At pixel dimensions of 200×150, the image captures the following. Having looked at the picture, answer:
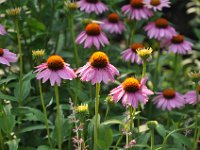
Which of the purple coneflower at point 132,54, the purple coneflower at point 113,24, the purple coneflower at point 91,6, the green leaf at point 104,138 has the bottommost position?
the green leaf at point 104,138

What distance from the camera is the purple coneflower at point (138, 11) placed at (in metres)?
2.46

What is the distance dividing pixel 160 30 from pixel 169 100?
39cm

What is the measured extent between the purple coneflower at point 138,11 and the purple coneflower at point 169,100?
408mm

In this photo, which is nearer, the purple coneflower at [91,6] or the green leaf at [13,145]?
the green leaf at [13,145]

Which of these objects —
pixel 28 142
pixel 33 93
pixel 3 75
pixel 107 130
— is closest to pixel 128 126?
pixel 107 130

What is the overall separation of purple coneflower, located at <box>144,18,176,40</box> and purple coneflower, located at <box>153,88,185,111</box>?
295 millimetres

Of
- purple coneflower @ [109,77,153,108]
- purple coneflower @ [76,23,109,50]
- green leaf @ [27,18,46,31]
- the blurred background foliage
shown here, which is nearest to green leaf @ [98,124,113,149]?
the blurred background foliage

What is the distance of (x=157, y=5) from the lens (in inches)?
98.6

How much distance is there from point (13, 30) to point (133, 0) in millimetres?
626

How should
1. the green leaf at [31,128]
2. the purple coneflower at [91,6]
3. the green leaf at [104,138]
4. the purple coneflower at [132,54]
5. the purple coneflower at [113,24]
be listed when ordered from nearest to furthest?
1. the green leaf at [104,138]
2. the green leaf at [31,128]
3. the purple coneflower at [132,54]
4. the purple coneflower at [91,6]
5. the purple coneflower at [113,24]

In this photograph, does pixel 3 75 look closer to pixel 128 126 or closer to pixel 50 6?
pixel 50 6

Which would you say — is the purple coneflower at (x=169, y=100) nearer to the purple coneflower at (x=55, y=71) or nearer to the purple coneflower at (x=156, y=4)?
the purple coneflower at (x=156, y=4)

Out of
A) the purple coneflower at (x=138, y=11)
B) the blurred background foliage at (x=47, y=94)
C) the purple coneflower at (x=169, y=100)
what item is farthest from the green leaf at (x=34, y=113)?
the purple coneflower at (x=138, y=11)

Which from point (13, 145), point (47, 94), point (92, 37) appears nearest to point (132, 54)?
point (92, 37)
